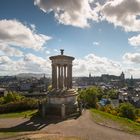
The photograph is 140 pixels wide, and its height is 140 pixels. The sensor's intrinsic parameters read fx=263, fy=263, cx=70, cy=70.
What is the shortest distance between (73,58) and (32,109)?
29.9 ft

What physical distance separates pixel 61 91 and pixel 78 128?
734cm

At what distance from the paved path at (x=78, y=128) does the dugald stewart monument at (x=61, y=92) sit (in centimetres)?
208

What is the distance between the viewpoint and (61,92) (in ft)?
98.5

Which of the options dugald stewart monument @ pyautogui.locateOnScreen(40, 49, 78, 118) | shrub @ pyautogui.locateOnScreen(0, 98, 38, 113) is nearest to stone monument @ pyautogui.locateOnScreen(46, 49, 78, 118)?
dugald stewart monument @ pyautogui.locateOnScreen(40, 49, 78, 118)

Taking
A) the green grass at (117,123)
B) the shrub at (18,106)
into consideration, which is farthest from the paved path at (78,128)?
the shrub at (18,106)

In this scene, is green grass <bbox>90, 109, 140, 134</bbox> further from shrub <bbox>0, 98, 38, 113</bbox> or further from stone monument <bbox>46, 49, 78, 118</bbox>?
shrub <bbox>0, 98, 38, 113</bbox>

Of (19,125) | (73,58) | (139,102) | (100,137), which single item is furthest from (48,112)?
(139,102)

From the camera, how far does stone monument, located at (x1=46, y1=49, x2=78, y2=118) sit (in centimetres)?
2912

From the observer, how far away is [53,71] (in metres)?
31.7

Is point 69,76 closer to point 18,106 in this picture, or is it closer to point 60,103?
point 60,103

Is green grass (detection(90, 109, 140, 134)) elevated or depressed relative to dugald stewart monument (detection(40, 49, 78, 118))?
depressed

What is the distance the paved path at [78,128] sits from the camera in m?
21.3

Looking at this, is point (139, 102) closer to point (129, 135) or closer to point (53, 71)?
point (53, 71)

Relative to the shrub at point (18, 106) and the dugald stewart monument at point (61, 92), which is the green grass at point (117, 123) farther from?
the shrub at point (18, 106)
